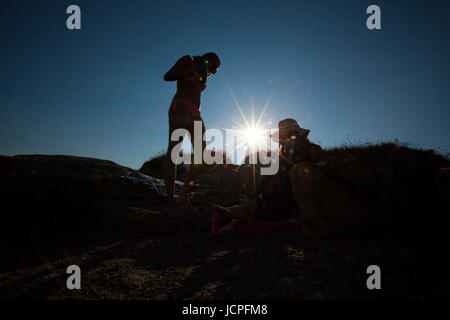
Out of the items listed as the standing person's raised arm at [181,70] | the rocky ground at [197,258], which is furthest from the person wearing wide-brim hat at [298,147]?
the standing person's raised arm at [181,70]

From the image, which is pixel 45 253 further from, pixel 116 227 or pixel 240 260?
pixel 240 260

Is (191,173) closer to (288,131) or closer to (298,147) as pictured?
(288,131)

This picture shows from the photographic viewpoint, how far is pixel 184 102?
309cm

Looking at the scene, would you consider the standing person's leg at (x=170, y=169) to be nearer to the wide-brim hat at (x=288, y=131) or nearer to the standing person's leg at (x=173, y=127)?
the standing person's leg at (x=173, y=127)

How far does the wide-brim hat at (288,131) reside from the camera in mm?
2201

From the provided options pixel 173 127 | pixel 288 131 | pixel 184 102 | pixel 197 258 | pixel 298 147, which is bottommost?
pixel 197 258

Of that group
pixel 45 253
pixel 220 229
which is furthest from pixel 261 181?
pixel 45 253

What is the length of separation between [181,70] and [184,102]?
0.49m

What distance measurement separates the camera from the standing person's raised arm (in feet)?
10.1

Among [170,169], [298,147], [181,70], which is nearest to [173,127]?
[170,169]

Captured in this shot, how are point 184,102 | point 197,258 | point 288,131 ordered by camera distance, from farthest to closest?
point 184,102
point 288,131
point 197,258

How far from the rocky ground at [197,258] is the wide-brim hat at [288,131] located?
0.98 m
